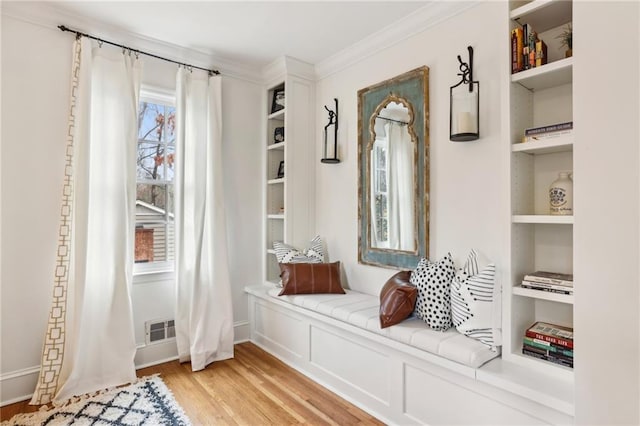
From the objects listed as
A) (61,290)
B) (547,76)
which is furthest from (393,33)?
(61,290)

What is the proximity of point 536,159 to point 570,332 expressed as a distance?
2.98 ft

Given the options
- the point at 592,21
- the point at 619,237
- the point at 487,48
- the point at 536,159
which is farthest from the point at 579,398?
the point at 487,48

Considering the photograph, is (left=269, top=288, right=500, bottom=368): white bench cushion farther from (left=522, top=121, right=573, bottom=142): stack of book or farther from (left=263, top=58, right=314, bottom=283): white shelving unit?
(left=522, top=121, right=573, bottom=142): stack of book

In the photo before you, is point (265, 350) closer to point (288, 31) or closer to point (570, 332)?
point (570, 332)

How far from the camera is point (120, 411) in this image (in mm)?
2285

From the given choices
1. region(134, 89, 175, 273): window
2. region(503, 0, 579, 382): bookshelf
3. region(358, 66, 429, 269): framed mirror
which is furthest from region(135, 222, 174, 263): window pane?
region(503, 0, 579, 382): bookshelf

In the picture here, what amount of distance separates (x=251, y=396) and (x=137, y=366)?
3.65 ft

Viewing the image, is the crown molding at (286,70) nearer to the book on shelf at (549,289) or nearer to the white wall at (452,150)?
the white wall at (452,150)

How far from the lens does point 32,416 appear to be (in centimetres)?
222

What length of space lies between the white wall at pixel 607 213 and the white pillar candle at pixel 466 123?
71 cm

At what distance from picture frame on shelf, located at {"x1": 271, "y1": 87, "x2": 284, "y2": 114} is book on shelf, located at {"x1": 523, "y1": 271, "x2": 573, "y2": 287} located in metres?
2.62

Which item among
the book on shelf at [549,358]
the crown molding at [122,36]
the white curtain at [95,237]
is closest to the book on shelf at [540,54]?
the book on shelf at [549,358]

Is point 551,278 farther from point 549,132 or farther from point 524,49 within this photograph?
point 524,49

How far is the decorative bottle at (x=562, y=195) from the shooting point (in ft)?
5.69
